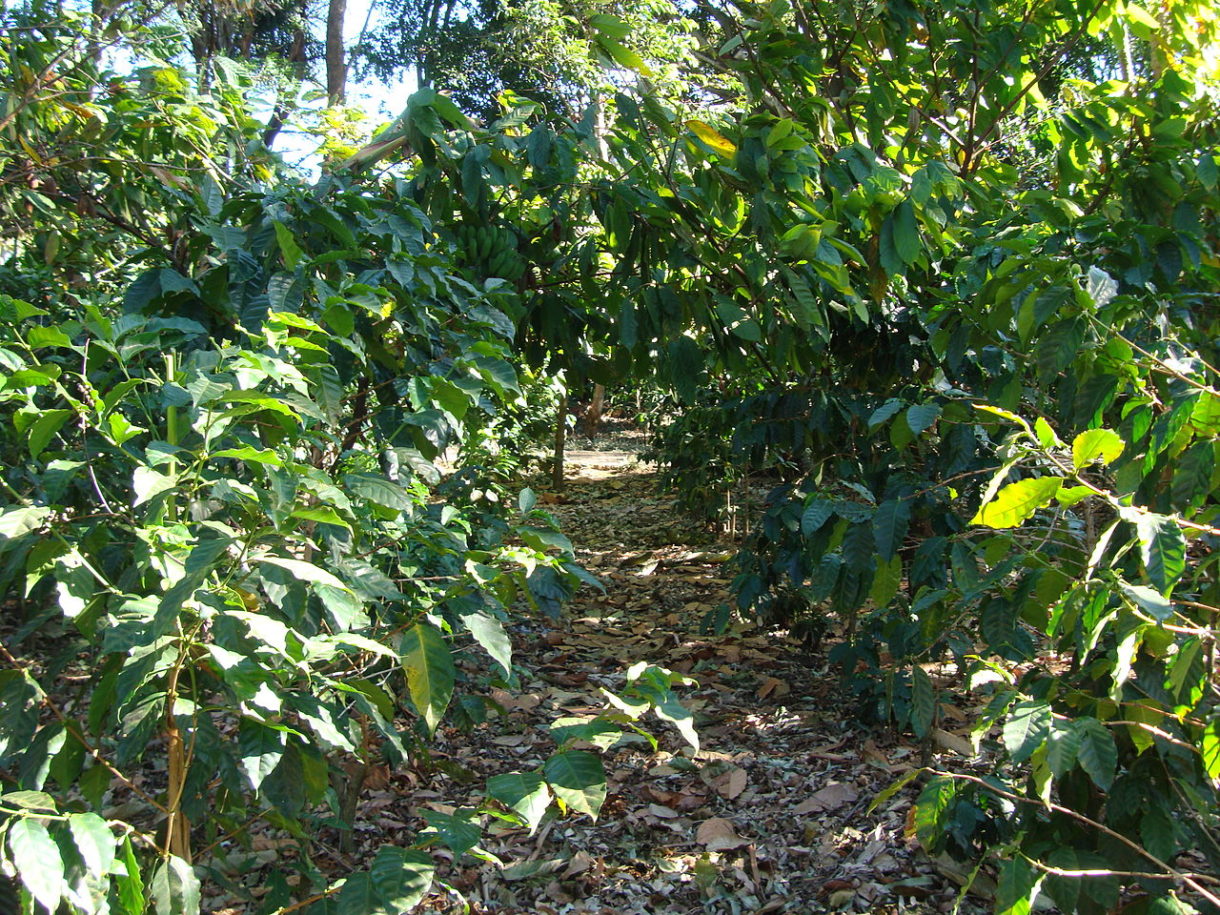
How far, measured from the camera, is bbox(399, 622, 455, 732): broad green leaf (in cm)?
147

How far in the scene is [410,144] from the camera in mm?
2506

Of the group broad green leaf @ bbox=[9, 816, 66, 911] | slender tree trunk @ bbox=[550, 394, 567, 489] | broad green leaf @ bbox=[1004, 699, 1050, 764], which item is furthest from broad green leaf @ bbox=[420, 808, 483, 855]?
slender tree trunk @ bbox=[550, 394, 567, 489]

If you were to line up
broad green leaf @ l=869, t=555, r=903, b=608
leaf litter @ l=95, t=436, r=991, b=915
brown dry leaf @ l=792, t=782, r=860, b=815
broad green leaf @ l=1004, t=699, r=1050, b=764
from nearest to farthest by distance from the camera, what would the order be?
broad green leaf @ l=1004, t=699, r=1050, b=764 < broad green leaf @ l=869, t=555, r=903, b=608 < leaf litter @ l=95, t=436, r=991, b=915 < brown dry leaf @ l=792, t=782, r=860, b=815

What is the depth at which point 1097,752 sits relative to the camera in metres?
1.40

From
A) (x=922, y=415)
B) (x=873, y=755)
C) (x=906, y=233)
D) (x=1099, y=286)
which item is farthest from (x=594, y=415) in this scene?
(x=1099, y=286)

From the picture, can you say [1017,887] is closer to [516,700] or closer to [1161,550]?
[1161,550]

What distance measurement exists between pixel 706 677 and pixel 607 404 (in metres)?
9.02

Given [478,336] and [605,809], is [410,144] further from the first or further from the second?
[605,809]

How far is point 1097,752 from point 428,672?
101cm

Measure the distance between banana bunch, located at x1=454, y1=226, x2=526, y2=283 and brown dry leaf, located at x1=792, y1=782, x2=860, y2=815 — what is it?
70.9 inches

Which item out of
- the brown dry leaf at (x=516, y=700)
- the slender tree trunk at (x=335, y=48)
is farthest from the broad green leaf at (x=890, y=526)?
the slender tree trunk at (x=335, y=48)

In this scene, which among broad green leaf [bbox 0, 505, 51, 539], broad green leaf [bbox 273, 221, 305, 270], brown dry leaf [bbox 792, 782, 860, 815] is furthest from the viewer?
brown dry leaf [bbox 792, 782, 860, 815]

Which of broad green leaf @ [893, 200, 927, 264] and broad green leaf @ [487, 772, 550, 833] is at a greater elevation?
broad green leaf @ [893, 200, 927, 264]

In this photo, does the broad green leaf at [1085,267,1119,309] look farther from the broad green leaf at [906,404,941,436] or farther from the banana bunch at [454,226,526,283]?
the banana bunch at [454,226,526,283]
